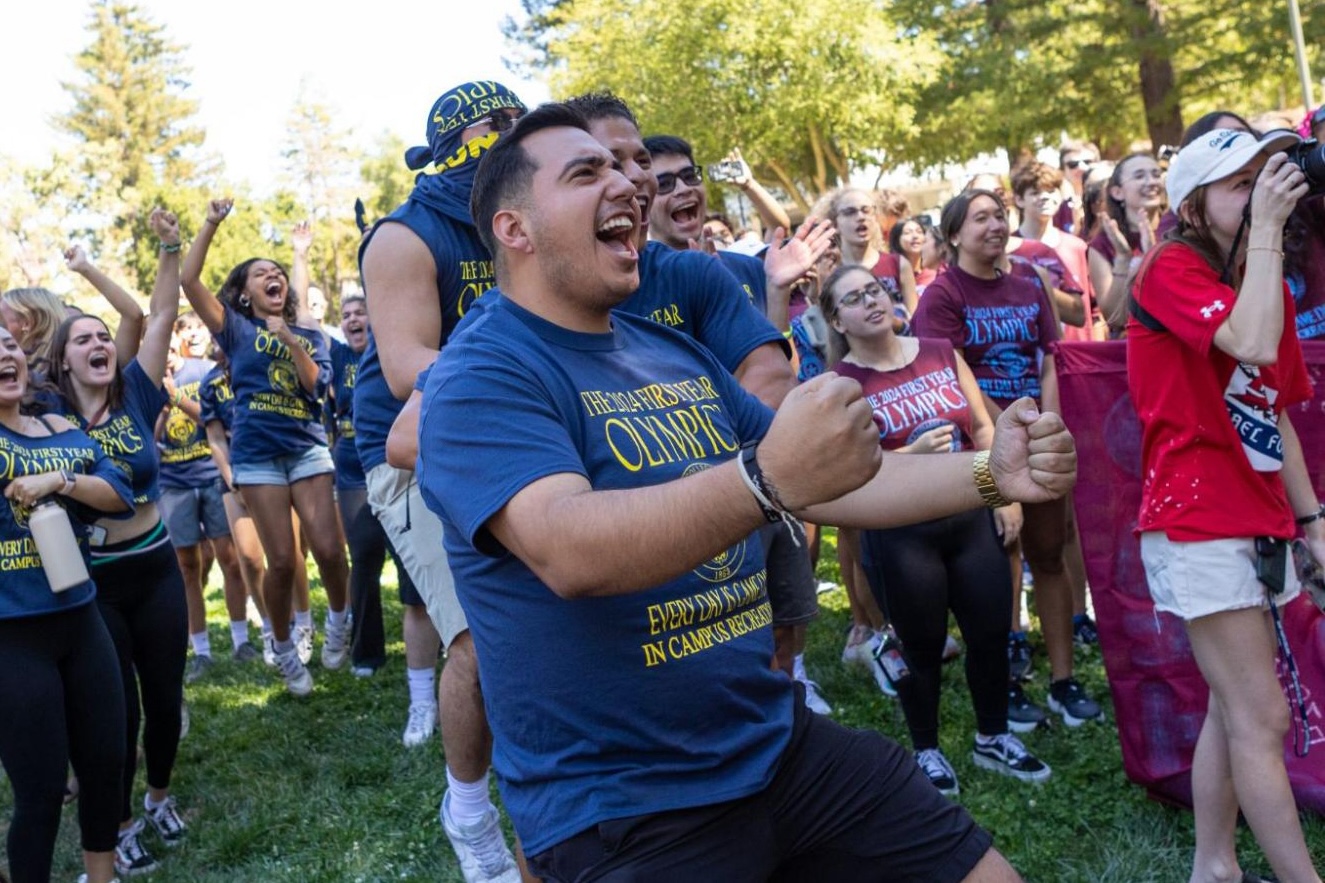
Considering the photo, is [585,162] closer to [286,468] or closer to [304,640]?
[286,468]

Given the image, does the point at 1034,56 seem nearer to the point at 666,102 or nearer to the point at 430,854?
the point at 666,102

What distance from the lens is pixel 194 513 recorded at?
346 inches

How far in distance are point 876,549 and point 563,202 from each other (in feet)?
9.27

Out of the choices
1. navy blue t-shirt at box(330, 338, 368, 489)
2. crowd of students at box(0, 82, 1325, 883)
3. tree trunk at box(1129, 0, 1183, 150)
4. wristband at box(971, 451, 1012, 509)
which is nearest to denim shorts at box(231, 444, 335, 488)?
crowd of students at box(0, 82, 1325, 883)

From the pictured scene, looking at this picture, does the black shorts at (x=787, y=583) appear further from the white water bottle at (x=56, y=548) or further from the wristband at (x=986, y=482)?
the white water bottle at (x=56, y=548)

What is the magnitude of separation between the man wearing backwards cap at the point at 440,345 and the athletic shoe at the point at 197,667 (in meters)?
4.65

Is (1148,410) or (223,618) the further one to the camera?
(223,618)

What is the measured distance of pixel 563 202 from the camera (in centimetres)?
232

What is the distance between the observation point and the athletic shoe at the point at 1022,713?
17.1 ft

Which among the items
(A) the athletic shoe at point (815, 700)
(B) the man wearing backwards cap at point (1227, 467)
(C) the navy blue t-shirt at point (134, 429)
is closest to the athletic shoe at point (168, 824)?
(C) the navy blue t-shirt at point (134, 429)

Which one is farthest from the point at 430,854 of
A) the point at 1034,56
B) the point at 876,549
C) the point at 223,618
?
the point at 1034,56

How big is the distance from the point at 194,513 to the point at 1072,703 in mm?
5987

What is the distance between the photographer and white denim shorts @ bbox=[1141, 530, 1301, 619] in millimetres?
3334

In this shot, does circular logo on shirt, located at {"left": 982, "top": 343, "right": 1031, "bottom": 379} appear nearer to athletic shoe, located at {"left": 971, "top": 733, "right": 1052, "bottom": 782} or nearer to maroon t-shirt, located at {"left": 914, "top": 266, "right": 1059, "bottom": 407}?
maroon t-shirt, located at {"left": 914, "top": 266, "right": 1059, "bottom": 407}
